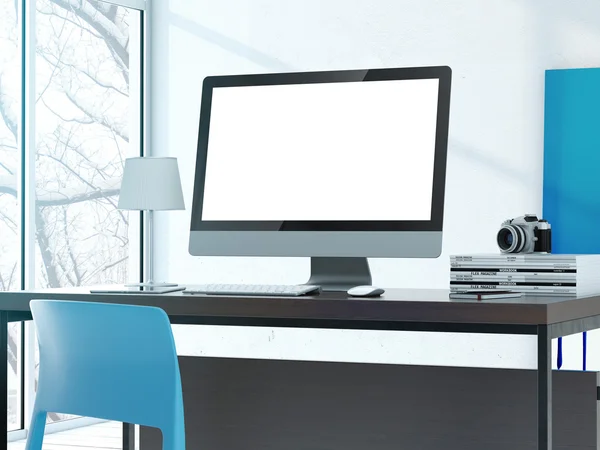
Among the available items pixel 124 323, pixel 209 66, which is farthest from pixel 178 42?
pixel 124 323

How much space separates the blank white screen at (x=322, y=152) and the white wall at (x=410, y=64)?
2392mm

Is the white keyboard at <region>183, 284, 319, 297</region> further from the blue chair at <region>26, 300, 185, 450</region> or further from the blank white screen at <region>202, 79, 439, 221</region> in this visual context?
the blue chair at <region>26, 300, 185, 450</region>

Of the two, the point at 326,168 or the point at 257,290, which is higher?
the point at 326,168

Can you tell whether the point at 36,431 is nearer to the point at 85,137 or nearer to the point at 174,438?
the point at 174,438

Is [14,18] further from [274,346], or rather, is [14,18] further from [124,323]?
[124,323]

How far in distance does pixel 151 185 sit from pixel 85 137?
244cm

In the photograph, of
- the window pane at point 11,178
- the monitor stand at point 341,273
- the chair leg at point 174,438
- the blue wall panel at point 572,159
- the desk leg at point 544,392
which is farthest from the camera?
the window pane at point 11,178

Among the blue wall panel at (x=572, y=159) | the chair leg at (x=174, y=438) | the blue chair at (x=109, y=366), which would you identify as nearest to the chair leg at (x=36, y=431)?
the blue chair at (x=109, y=366)

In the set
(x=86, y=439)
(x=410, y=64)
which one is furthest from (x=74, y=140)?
(x=410, y=64)

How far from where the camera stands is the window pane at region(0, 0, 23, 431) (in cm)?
461

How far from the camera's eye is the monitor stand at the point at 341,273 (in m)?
2.39

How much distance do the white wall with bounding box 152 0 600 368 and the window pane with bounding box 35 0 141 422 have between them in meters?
0.19

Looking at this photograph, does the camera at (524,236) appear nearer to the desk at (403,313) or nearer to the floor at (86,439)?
the desk at (403,313)

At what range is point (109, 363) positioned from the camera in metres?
1.77
